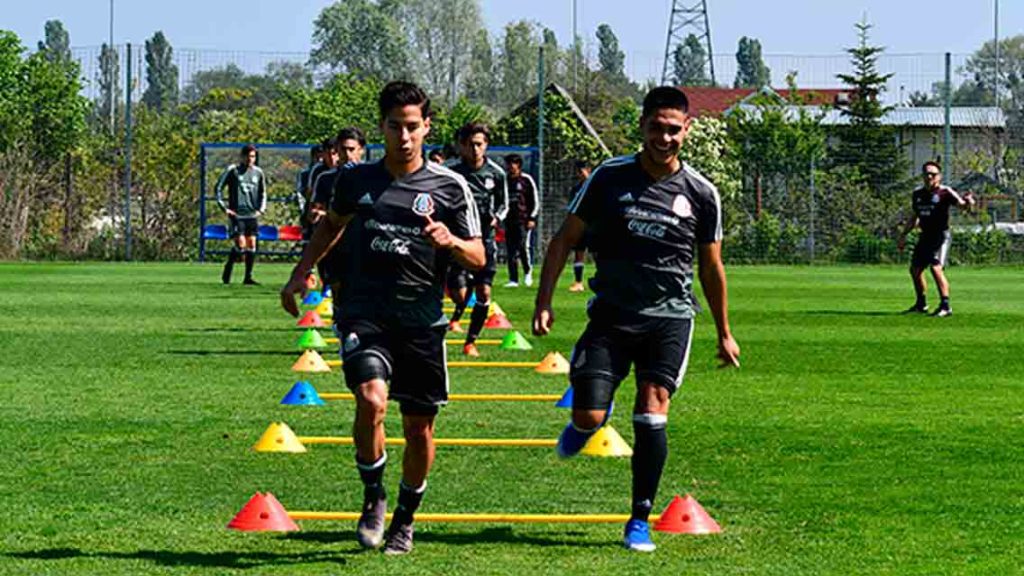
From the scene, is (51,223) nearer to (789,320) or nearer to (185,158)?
(185,158)

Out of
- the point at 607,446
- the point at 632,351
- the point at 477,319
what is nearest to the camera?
the point at 632,351

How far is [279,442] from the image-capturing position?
10398 millimetres

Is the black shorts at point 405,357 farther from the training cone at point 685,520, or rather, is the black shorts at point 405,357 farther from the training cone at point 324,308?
the training cone at point 324,308

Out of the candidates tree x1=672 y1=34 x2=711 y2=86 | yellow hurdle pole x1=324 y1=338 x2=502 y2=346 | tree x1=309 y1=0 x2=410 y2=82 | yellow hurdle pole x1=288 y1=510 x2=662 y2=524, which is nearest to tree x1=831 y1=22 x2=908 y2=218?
tree x1=672 y1=34 x2=711 y2=86

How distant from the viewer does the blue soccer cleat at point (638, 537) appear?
770 cm

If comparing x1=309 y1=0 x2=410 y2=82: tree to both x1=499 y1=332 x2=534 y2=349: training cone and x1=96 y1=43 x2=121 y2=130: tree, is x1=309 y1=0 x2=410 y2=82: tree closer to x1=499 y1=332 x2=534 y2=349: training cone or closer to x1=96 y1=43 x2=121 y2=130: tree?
x1=96 y1=43 x2=121 y2=130: tree

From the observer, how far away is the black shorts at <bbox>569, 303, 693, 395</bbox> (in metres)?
8.01

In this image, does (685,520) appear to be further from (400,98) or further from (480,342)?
(480,342)

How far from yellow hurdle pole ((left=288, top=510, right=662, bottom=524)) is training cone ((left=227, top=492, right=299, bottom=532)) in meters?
0.13

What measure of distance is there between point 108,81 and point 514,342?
29.2 metres

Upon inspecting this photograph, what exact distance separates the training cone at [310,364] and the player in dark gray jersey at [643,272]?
7228 millimetres

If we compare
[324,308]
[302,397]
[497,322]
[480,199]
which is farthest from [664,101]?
[324,308]

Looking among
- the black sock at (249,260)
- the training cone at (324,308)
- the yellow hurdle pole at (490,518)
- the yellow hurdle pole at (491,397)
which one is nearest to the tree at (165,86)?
the black sock at (249,260)

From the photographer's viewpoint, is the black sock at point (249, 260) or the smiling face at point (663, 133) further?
the black sock at point (249, 260)
